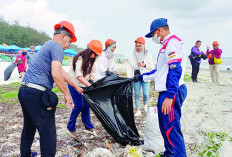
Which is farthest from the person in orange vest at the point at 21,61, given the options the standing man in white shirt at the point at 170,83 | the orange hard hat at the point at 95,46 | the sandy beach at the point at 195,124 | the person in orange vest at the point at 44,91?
the standing man in white shirt at the point at 170,83

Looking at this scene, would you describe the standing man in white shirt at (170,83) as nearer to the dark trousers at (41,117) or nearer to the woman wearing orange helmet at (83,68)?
the woman wearing orange helmet at (83,68)

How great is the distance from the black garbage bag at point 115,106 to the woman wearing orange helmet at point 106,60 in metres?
1.21

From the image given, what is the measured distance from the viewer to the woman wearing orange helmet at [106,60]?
12.6ft

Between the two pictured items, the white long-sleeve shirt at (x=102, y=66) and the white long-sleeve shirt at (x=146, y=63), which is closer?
the white long-sleeve shirt at (x=102, y=66)

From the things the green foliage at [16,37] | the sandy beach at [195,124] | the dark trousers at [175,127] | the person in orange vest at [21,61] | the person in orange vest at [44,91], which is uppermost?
the green foliage at [16,37]

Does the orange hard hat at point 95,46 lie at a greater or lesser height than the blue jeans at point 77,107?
greater

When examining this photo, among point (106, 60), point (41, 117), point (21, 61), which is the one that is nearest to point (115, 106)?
point (41, 117)

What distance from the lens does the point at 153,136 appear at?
2477 mm

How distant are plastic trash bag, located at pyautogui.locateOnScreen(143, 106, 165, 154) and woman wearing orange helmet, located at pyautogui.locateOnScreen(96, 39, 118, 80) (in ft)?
5.49

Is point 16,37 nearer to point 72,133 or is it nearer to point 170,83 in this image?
point 72,133

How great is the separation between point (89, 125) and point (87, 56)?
129 centimetres

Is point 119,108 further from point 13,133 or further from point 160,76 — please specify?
point 13,133

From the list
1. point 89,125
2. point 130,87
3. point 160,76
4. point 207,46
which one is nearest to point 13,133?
point 89,125

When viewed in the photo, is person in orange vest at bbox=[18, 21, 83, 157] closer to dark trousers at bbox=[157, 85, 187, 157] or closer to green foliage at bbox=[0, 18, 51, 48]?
dark trousers at bbox=[157, 85, 187, 157]
